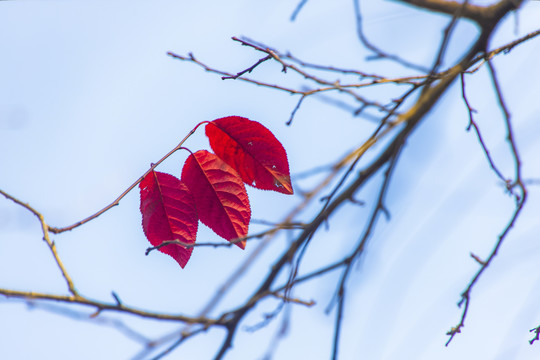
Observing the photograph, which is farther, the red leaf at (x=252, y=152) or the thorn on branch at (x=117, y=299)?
the red leaf at (x=252, y=152)

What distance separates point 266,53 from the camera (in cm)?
136

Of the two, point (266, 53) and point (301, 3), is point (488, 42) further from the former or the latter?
point (266, 53)

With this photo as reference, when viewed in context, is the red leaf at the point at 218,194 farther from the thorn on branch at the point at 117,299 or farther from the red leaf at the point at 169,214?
the thorn on branch at the point at 117,299

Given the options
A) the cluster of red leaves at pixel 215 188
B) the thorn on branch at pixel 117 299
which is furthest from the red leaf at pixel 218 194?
the thorn on branch at pixel 117 299

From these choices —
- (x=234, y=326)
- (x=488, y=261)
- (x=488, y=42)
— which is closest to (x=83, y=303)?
(x=234, y=326)

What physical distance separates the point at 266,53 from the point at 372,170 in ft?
2.65

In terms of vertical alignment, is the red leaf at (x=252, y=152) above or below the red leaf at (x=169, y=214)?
above

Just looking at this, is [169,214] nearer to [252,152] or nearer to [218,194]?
[218,194]

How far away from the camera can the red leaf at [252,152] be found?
1396 mm

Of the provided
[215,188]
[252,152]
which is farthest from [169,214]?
[252,152]

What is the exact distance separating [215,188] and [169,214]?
0.47 ft

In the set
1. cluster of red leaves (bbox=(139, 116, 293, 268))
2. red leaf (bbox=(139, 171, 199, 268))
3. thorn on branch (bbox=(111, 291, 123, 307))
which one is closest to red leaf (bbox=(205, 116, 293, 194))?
cluster of red leaves (bbox=(139, 116, 293, 268))

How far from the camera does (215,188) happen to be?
4.55ft

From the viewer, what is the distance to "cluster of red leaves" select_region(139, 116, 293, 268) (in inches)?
53.6
